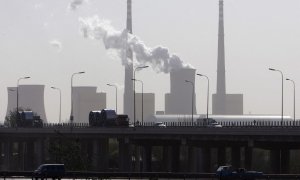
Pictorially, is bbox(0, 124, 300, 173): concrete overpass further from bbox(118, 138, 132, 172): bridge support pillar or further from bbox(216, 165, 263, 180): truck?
bbox(216, 165, 263, 180): truck

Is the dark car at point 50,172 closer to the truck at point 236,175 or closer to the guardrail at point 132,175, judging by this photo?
Answer: the guardrail at point 132,175

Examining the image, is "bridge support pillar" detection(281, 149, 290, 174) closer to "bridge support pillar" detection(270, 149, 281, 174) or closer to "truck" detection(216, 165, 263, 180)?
"bridge support pillar" detection(270, 149, 281, 174)

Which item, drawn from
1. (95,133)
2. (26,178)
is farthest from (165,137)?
(26,178)

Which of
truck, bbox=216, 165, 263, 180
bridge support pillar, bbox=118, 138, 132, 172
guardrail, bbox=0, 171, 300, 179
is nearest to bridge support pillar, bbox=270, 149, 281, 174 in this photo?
bridge support pillar, bbox=118, 138, 132, 172

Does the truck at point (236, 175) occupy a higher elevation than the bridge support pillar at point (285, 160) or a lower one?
higher

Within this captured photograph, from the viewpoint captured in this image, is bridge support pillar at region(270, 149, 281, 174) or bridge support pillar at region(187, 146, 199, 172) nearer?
bridge support pillar at region(270, 149, 281, 174)

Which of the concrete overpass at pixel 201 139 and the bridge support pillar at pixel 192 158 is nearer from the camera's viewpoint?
the concrete overpass at pixel 201 139

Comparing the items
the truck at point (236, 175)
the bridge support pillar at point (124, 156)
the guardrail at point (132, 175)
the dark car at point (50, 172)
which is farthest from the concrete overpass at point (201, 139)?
the dark car at point (50, 172)

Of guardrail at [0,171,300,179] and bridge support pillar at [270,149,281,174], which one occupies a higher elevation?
guardrail at [0,171,300,179]

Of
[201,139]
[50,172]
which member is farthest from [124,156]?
[50,172]

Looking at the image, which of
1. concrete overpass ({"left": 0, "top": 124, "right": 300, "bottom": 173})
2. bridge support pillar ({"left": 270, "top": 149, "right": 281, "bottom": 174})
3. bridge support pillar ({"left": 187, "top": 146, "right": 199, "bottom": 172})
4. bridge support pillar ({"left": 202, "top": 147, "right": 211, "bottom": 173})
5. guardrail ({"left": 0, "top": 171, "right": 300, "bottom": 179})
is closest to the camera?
guardrail ({"left": 0, "top": 171, "right": 300, "bottom": 179})

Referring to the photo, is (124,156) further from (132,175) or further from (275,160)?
(132,175)

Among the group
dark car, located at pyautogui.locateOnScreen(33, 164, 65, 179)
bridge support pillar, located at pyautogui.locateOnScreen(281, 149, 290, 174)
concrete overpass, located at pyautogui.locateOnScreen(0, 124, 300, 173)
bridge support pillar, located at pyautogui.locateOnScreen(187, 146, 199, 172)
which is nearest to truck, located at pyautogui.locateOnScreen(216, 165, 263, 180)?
dark car, located at pyautogui.locateOnScreen(33, 164, 65, 179)

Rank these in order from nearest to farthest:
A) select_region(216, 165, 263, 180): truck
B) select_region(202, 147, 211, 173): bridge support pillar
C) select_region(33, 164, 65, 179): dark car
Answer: select_region(216, 165, 263, 180): truck, select_region(33, 164, 65, 179): dark car, select_region(202, 147, 211, 173): bridge support pillar
